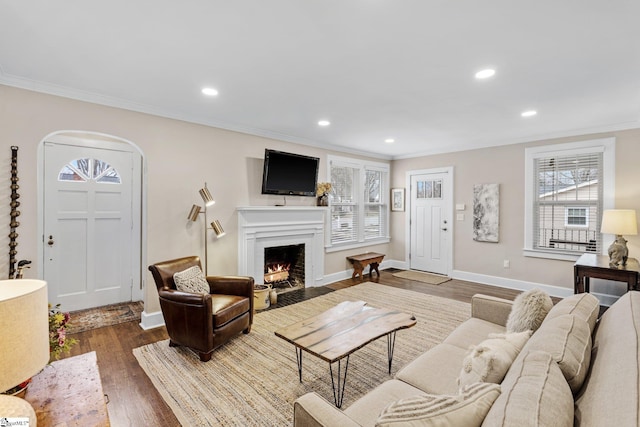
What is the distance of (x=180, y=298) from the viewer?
8.97 feet

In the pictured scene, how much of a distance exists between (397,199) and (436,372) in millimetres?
5239

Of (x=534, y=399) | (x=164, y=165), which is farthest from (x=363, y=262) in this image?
(x=534, y=399)

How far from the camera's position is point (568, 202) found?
14.8 ft

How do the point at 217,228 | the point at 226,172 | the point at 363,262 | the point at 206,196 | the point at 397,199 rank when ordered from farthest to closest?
the point at 397,199 < the point at 363,262 < the point at 226,172 < the point at 217,228 < the point at 206,196

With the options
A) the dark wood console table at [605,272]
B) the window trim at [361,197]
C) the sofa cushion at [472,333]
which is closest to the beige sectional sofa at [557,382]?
the sofa cushion at [472,333]

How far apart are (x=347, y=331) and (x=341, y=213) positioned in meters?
3.74

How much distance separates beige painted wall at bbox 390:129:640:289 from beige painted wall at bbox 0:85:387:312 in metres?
3.08

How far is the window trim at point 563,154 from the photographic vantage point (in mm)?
4141

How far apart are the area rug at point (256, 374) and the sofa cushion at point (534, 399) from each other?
1434mm

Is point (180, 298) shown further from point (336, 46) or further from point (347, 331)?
point (336, 46)

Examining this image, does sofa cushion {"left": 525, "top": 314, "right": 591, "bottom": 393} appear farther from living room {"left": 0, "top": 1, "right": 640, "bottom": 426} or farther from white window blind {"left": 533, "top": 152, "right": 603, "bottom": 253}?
white window blind {"left": 533, "top": 152, "right": 603, "bottom": 253}

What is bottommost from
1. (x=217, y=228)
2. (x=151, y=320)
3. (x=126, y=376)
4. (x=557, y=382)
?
(x=126, y=376)

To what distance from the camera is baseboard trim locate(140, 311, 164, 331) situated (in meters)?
3.43

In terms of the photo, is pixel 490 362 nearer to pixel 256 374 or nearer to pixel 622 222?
pixel 256 374
